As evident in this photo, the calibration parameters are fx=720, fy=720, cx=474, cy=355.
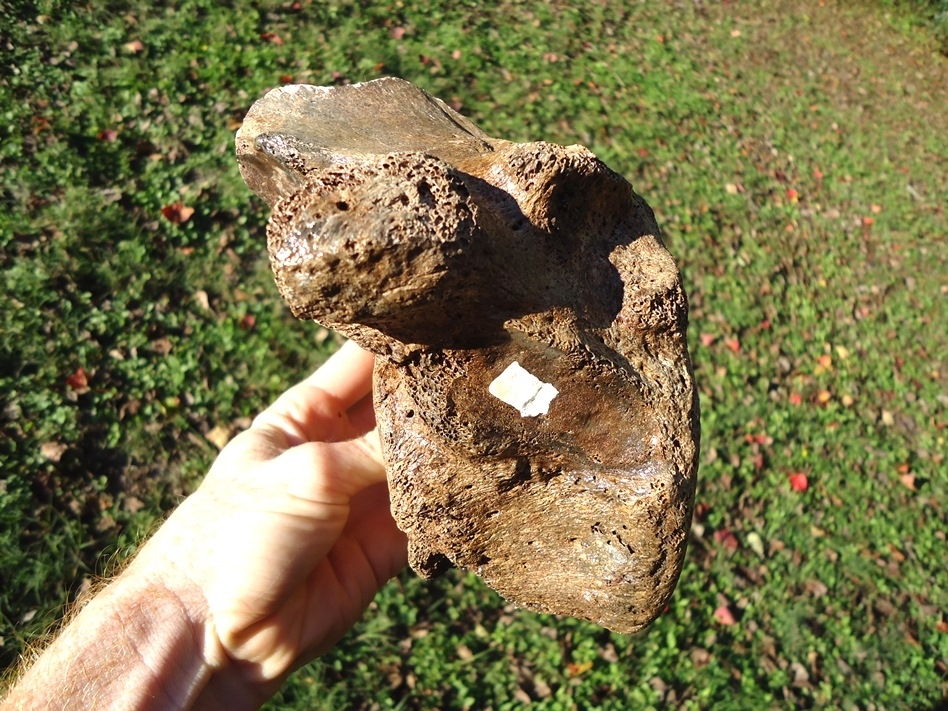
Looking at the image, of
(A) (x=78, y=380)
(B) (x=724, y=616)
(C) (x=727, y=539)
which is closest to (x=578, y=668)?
(B) (x=724, y=616)

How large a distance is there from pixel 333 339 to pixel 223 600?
2.45 metres

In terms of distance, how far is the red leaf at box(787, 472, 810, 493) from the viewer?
488cm

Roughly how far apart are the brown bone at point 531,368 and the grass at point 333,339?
1.79 meters

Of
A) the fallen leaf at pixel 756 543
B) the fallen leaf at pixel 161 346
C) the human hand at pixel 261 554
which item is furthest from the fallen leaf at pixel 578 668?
the fallen leaf at pixel 161 346

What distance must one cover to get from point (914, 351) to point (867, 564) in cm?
233

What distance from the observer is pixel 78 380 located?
4.02 meters

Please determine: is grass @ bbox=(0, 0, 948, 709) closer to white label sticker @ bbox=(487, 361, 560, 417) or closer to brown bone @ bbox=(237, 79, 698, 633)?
brown bone @ bbox=(237, 79, 698, 633)

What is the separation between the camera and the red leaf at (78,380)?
13.1 ft

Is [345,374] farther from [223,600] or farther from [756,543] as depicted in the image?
[756,543]

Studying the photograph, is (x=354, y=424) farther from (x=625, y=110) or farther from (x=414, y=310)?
(x=625, y=110)

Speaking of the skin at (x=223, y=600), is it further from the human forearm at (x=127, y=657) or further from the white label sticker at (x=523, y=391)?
the white label sticker at (x=523, y=391)

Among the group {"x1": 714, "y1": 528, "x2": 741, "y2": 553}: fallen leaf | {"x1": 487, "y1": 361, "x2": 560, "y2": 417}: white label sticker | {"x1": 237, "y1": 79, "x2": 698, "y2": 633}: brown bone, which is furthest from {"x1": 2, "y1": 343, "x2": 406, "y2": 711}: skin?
{"x1": 714, "y1": 528, "x2": 741, "y2": 553}: fallen leaf

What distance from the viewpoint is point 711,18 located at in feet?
29.9

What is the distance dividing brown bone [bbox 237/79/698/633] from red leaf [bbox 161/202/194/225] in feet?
8.01
